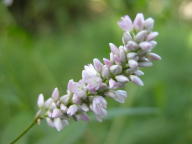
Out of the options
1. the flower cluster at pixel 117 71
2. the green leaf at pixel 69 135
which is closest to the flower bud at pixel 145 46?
the flower cluster at pixel 117 71

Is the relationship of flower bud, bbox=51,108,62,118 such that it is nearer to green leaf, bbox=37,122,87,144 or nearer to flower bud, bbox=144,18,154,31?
flower bud, bbox=144,18,154,31

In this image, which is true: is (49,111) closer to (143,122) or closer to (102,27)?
(143,122)

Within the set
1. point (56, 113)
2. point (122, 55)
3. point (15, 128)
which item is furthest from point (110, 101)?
point (122, 55)

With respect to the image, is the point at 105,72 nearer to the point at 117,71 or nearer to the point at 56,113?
the point at 117,71

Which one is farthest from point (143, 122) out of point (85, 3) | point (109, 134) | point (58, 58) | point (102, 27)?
point (85, 3)

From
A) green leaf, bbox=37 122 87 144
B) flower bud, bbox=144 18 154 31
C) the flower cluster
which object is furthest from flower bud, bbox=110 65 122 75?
green leaf, bbox=37 122 87 144

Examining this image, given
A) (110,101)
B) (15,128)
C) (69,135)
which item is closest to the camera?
(69,135)
